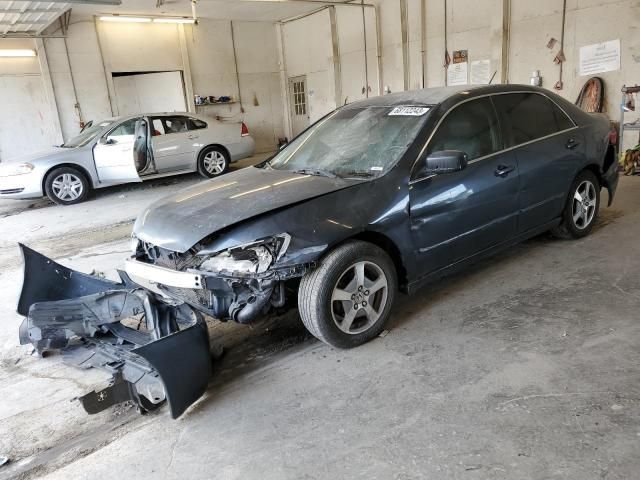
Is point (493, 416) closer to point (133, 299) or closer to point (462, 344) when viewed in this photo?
point (462, 344)

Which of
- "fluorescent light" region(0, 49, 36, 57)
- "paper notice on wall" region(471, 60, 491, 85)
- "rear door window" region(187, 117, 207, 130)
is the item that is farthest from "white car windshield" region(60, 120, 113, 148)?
"paper notice on wall" region(471, 60, 491, 85)

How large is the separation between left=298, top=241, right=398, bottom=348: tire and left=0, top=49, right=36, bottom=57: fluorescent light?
12.5 m

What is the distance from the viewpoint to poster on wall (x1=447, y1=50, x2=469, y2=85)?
10906mm

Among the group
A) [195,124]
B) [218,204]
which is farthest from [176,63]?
[218,204]

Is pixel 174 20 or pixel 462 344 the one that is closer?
pixel 462 344

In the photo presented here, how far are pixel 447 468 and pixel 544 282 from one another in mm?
2239

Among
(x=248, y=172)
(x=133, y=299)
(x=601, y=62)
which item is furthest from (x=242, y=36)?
(x=133, y=299)

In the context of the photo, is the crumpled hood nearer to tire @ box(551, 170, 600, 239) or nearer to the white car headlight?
tire @ box(551, 170, 600, 239)

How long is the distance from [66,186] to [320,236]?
7.61 meters

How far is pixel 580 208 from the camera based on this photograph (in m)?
4.54

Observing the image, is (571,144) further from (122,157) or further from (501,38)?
(122,157)

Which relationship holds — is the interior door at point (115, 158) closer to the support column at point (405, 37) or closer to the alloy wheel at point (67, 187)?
the alloy wheel at point (67, 187)

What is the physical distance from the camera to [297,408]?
256 cm

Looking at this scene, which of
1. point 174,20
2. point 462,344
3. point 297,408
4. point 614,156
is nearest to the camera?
point 297,408
